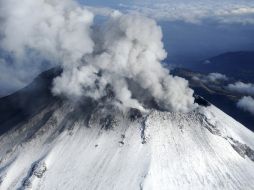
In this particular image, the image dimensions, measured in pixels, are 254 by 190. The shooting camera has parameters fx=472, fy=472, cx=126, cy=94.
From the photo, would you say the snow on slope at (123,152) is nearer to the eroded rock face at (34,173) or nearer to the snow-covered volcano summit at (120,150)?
the snow-covered volcano summit at (120,150)

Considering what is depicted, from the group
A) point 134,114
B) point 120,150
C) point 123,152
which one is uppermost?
point 134,114

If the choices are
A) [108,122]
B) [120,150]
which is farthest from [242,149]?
[108,122]

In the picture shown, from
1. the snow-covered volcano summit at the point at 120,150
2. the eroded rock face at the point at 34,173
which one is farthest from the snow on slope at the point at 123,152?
the eroded rock face at the point at 34,173

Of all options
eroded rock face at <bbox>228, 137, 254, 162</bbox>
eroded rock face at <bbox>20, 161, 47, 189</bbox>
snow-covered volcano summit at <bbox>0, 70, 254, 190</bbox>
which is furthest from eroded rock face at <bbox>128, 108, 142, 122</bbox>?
eroded rock face at <bbox>20, 161, 47, 189</bbox>

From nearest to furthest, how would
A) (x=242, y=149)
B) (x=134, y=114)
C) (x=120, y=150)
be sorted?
1. (x=120, y=150)
2. (x=134, y=114)
3. (x=242, y=149)

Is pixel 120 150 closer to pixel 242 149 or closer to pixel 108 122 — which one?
pixel 108 122

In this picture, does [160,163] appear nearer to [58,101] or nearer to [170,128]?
[170,128]

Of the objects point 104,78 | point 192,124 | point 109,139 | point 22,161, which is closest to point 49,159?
point 22,161
